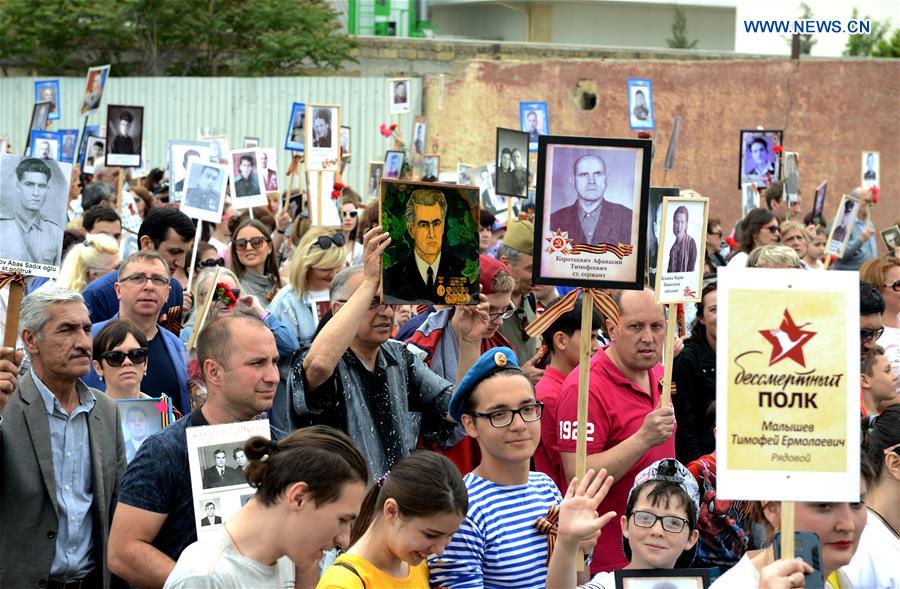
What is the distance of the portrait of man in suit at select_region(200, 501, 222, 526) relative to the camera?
3913 millimetres

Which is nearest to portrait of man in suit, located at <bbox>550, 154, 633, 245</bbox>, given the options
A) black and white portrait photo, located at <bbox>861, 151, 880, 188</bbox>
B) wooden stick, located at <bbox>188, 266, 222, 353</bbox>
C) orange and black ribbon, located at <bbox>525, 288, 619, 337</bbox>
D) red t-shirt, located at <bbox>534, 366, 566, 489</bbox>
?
orange and black ribbon, located at <bbox>525, 288, 619, 337</bbox>

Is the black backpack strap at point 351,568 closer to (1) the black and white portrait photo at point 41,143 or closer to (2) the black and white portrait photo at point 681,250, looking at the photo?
(2) the black and white portrait photo at point 681,250

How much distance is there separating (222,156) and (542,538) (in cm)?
1089

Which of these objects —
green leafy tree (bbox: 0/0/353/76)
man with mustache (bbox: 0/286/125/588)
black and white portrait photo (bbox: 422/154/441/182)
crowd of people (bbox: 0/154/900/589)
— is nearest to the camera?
crowd of people (bbox: 0/154/900/589)

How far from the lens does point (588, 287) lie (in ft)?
15.4

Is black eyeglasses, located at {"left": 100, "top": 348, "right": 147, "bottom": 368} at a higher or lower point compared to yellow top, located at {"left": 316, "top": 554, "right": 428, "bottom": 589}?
higher

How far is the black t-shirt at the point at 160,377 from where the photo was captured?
6070 mm

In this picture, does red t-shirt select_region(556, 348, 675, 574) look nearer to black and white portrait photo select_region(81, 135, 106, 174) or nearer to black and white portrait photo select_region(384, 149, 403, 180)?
black and white portrait photo select_region(384, 149, 403, 180)

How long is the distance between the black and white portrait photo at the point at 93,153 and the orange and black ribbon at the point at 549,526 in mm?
12011

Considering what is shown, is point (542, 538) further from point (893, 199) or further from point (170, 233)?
point (893, 199)

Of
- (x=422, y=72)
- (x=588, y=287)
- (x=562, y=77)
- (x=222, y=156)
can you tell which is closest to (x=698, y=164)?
(x=562, y=77)

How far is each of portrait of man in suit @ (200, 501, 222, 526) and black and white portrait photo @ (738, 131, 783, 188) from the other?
39.1 feet

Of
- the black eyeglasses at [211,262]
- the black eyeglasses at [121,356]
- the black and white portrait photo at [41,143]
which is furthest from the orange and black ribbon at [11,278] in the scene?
the black and white portrait photo at [41,143]

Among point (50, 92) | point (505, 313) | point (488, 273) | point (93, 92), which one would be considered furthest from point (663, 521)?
point (50, 92)
